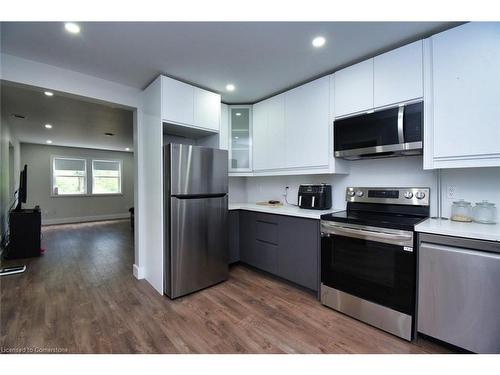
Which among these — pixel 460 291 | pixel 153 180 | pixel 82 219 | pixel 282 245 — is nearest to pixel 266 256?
pixel 282 245

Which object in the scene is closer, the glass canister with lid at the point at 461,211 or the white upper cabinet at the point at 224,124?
the glass canister with lid at the point at 461,211

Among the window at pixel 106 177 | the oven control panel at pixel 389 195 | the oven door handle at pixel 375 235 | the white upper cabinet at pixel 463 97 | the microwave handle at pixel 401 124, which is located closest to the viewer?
the white upper cabinet at pixel 463 97

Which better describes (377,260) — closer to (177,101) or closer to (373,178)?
(373,178)

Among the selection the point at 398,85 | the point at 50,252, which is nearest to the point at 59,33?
the point at 398,85

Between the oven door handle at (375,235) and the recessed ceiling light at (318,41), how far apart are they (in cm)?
159

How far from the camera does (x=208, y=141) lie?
3.04m

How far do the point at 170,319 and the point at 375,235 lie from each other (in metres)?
1.87

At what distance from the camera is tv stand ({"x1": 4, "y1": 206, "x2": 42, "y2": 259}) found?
141 inches

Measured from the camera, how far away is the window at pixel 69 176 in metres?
6.70

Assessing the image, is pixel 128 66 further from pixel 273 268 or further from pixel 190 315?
pixel 273 268

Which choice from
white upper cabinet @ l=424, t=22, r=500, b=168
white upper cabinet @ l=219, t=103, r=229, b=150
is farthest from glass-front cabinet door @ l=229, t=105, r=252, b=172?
white upper cabinet @ l=424, t=22, r=500, b=168

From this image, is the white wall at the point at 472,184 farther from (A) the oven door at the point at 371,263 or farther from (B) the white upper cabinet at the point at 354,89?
(B) the white upper cabinet at the point at 354,89

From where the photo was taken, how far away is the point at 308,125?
8.31ft

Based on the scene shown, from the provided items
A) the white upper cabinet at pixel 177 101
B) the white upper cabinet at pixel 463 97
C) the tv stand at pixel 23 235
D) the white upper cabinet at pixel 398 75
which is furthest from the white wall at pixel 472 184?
the tv stand at pixel 23 235
